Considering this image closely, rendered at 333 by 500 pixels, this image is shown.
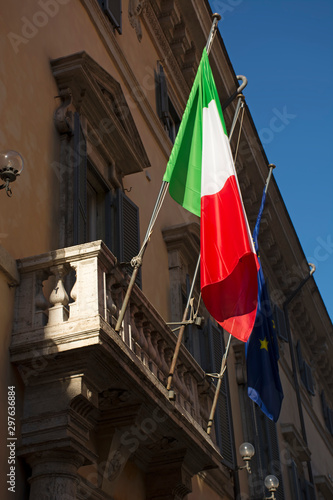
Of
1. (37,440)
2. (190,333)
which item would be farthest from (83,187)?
(190,333)

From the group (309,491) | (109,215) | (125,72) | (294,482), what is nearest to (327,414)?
(309,491)

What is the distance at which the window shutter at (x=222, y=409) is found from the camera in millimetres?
11133

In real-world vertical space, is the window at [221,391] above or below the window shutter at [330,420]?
below

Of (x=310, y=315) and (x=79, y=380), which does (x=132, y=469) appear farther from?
(x=310, y=315)

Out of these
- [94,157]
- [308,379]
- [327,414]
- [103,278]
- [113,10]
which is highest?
[327,414]

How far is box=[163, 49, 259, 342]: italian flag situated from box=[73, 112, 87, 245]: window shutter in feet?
2.76

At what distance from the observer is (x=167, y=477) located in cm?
780

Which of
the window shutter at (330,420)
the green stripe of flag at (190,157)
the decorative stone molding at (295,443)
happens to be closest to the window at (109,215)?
the green stripe of flag at (190,157)

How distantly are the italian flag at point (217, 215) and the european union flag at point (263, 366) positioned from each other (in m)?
3.14

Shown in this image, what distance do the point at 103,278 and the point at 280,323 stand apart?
41.5 feet

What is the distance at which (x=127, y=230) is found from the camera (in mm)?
9070

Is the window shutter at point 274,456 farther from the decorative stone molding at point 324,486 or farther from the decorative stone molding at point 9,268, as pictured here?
the decorative stone molding at point 9,268

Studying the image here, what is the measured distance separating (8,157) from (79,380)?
1625 mm

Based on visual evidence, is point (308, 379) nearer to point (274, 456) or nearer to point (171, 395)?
point (274, 456)
